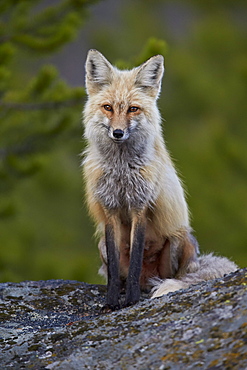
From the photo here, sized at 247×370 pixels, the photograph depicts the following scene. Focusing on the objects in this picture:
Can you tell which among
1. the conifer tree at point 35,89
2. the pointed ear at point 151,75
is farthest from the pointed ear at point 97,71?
the conifer tree at point 35,89

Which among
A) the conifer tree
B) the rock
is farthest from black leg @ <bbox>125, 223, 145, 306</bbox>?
the conifer tree

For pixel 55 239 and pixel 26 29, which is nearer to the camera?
pixel 26 29

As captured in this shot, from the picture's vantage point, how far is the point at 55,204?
2264 cm

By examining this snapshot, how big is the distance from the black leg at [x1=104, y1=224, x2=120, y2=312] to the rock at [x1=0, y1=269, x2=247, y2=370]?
2.51 ft

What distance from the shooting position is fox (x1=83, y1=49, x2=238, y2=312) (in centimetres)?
455

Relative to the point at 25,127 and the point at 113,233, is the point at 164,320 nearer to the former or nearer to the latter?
the point at 113,233

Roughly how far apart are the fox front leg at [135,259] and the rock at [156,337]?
895mm

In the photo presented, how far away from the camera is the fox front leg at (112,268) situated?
14.5 feet

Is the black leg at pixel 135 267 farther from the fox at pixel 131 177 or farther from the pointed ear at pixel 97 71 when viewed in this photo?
the pointed ear at pixel 97 71

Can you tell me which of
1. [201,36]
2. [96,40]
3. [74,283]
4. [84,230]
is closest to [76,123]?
[74,283]

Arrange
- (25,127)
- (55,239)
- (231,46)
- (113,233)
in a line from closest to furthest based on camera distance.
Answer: (113,233)
(25,127)
(55,239)
(231,46)

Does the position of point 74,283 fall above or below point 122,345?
above

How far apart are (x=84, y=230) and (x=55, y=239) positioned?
196 cm

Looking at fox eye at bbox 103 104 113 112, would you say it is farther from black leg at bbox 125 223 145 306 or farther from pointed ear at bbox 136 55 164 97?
black leg at bbox 125 223 145 306
